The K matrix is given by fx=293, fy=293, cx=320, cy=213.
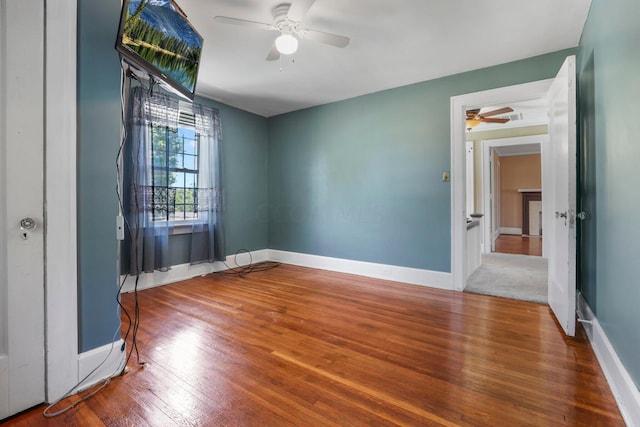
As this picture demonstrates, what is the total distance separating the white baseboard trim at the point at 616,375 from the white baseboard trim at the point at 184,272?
4050 mm

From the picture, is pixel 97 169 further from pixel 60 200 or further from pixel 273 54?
pixel 273 54

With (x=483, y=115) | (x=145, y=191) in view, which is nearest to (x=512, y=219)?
(x=483, y=115)

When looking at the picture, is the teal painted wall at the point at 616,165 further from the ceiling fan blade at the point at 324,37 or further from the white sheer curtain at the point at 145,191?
the white sheer curtain at the point at 145,191

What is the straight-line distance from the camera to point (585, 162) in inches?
96.5

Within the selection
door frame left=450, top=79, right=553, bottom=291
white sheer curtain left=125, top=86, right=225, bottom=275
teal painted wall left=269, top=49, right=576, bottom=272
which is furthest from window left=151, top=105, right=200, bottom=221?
door frame left=450, top=79, right=553, bottom=291

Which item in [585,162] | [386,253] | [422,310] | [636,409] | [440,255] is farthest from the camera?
[386,253]

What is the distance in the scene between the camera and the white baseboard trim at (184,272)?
3428 mm

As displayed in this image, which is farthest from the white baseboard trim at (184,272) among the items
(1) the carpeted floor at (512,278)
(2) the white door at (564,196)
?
(2) the white door at (564,196)

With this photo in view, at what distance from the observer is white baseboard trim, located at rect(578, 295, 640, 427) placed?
129 cm

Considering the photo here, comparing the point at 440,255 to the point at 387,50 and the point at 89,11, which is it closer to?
the point at 387,50

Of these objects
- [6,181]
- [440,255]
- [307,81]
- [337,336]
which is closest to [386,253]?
[440,255]

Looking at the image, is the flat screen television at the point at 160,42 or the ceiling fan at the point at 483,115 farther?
the ceiling fan at the point at 483,115

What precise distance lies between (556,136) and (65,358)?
3.80 meters

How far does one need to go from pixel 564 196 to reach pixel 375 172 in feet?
6.96
